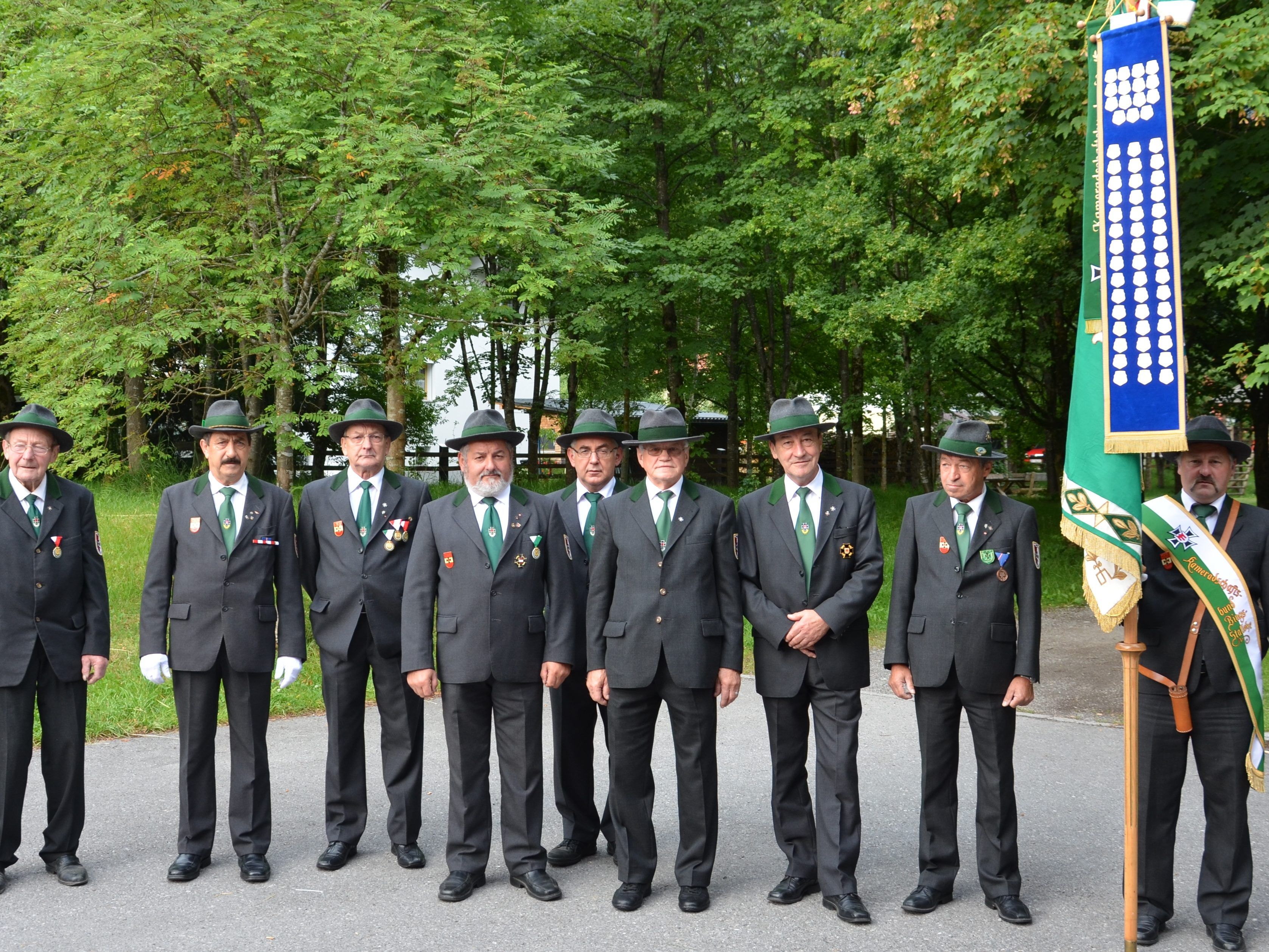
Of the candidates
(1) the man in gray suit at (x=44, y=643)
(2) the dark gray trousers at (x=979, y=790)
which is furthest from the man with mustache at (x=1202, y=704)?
(1) the man in gray suit at (x=44, y=643)

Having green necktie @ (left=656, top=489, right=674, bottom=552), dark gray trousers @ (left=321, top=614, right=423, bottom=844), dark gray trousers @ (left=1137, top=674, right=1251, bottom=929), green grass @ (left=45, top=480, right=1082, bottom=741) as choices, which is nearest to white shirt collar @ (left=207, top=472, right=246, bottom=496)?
dark gray trousers @ (left=321, top=614, right=423, bottom=844)

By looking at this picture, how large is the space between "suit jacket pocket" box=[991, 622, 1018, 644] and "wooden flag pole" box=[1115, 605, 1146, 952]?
0.59 meters

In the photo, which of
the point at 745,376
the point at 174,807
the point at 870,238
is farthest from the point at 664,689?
the point at 745,376

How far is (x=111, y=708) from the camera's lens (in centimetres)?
895

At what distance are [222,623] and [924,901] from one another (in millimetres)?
3703

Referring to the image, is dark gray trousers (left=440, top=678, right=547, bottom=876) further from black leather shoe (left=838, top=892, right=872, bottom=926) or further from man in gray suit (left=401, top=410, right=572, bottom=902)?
black leather shoe (left=838, top=892, right=872, bottom=926)

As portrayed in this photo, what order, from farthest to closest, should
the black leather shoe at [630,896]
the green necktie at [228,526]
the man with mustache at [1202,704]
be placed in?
the green necktie at [228,526], the black leather shoe at [630,896], the man with mustache at [1202,704]

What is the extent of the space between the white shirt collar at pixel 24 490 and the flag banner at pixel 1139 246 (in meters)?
5.23

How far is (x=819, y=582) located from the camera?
551cm

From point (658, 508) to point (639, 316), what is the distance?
18.0 meters

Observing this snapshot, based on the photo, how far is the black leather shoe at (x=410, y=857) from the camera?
19.0 ft

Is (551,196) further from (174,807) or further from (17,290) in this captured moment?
(174,807)

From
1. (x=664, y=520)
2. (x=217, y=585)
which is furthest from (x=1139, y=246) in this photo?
(x=217, y=585)

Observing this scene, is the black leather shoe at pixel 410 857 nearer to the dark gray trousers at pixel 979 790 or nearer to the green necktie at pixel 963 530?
the dark gray trousers at pixel 979 790
